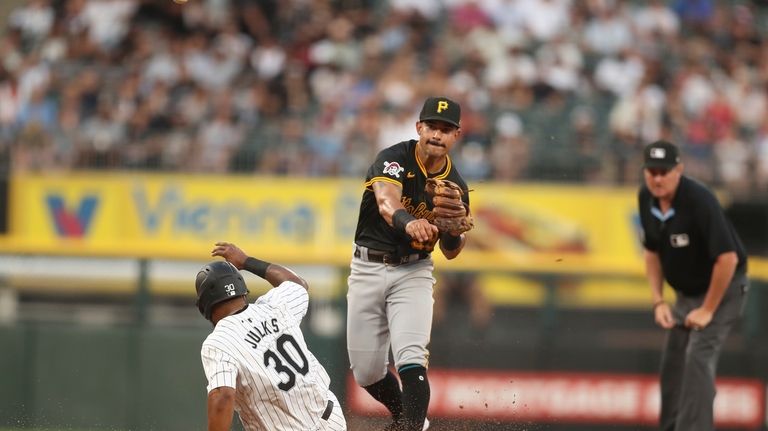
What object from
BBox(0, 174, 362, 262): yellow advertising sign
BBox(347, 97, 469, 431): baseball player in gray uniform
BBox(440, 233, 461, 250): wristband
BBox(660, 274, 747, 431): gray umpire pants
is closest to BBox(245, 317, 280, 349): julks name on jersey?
BBox(347, 97, 469, 431): baseball player in gray uniform

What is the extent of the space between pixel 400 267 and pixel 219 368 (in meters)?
2.01

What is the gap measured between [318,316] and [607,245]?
16.4 ft

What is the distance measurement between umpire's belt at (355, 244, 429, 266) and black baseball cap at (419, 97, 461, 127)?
87cm

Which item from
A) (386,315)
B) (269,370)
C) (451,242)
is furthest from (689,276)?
(269,370)

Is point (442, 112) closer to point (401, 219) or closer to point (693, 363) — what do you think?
point (401, 219)

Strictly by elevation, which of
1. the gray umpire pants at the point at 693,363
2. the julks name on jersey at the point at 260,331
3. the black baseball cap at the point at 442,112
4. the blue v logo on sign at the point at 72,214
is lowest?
the gray umpire pants at the point at 693,363

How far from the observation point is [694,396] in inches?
331

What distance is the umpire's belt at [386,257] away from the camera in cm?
736

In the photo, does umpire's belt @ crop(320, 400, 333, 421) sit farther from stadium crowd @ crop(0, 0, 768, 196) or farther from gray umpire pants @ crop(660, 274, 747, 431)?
stadium crowd @ crop(0, 0, 768, 196)

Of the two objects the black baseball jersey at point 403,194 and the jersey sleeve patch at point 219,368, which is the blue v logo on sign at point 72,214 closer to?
the black baseball jersey at point 403,194

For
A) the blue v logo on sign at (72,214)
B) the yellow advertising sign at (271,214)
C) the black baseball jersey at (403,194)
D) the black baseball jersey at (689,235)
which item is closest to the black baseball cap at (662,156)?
the black baseball jersey at (689,235)

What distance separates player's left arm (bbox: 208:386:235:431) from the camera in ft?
17.9

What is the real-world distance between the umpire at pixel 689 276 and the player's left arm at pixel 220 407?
4023 millimetres

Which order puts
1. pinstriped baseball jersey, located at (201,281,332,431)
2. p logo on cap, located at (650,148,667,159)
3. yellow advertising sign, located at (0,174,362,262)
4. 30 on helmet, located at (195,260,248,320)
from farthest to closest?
yellow advertising sign, located at (0,174,362,262), p logo on cap, located at (650,148,667,159), 30 on helmet, located at (195,260,248,320), pinstriped baseball jersey, located at (201,281,332,431)
